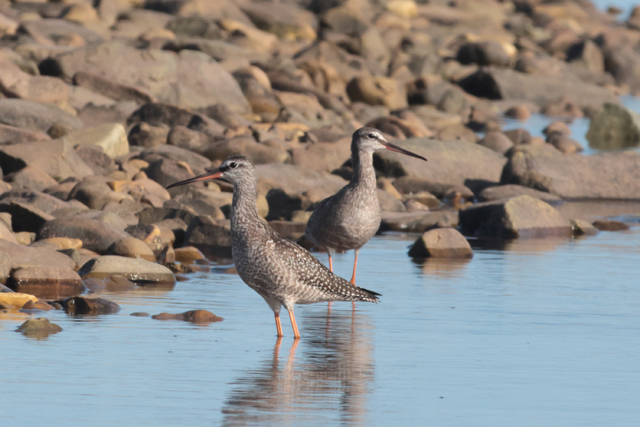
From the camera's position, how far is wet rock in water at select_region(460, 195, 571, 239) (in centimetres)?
1794

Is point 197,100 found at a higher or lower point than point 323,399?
higher

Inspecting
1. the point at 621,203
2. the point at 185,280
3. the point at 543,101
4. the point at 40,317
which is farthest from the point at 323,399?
the point at 543,101

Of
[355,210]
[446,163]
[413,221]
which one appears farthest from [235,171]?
[446,163]

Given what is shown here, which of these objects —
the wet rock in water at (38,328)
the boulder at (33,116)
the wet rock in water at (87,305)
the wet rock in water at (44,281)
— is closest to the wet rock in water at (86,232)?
the wet rock in water at (44,281)

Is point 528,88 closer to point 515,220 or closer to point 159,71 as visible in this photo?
point 159,71

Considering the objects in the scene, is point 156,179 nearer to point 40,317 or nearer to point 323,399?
point 40,317

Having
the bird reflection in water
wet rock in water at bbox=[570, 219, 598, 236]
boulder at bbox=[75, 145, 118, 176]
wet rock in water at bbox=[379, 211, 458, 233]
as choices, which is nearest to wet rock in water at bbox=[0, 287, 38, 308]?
the bird reflection in water

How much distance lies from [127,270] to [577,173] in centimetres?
1362

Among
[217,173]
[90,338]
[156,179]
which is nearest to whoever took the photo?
[90,338]

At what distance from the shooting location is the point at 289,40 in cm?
4888

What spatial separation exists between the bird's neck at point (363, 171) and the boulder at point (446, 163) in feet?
29.0

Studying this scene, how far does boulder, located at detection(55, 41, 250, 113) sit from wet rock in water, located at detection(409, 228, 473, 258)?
12783mm

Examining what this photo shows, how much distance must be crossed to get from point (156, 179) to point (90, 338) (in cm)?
1001

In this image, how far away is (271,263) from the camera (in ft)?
31.5
